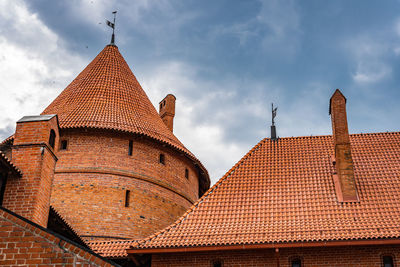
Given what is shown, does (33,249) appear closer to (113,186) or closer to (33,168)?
(33,168)

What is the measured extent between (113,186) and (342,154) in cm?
726

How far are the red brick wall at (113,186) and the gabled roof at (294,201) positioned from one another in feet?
10.6

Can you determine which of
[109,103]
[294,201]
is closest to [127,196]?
[109,103]

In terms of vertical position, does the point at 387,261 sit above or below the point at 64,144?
below

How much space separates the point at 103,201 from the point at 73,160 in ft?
5.83

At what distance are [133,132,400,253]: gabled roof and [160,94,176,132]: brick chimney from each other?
20.3 feet

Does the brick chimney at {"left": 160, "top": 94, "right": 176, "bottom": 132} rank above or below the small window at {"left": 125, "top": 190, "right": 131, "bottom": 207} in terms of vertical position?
above

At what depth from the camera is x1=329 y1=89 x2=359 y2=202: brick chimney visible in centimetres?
1363

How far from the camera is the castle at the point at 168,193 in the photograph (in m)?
10.7

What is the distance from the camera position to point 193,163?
64.6 ft

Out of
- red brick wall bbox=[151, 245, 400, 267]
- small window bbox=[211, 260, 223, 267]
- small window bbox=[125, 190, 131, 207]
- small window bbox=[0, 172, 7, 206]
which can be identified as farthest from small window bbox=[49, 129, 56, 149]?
small window bbox=[125, 190, 131, 207]

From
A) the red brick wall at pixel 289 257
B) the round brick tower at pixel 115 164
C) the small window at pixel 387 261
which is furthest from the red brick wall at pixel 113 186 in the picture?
the small window at pixel 387 261

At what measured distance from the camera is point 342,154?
1414cm

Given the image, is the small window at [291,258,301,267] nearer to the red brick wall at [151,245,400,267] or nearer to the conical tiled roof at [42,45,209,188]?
the red brick wall at [151,245,400,267]
